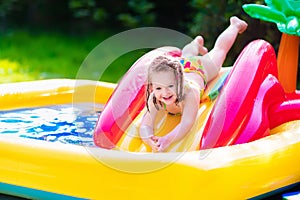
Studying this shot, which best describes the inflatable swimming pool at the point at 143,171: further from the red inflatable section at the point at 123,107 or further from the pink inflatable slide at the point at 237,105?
the red inflatable section at the point at 123,107

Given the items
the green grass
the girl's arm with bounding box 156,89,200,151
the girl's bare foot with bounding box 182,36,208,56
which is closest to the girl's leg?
the girl's bare foot with bounding box 182,36,208,56

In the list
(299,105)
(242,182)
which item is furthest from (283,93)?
(242,182)

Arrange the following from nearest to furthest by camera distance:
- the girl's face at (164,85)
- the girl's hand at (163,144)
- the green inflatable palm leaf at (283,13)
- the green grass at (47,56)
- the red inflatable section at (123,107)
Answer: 1. the girl's face at (164,85)
2. the girl's hand at (163,144)
3. the red inflatable section at (123,107)
4. the green inflatable palm leaf at (283,13)
5. the green grass at (47,56)

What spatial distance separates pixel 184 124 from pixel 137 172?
0.50 metres

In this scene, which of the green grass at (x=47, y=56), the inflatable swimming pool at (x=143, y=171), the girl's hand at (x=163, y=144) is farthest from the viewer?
the green grass at (x=47, y=56)

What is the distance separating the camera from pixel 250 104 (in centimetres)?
323

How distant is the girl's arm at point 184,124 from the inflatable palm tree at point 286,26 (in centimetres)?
82

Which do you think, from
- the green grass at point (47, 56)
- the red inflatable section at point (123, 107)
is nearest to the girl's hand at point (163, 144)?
the red inflatable section at point (123, 107)

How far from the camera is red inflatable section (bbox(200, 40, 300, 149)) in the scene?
3100 mm

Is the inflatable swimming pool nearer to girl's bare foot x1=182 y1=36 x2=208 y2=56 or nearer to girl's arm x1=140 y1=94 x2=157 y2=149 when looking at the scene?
girl's arm x1=140 y1=94 x2=157 y2=149

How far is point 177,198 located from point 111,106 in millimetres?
895

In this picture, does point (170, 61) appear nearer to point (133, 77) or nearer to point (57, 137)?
point (133, 77)

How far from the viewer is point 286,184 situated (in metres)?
2.95

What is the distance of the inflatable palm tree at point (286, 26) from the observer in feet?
11.8
